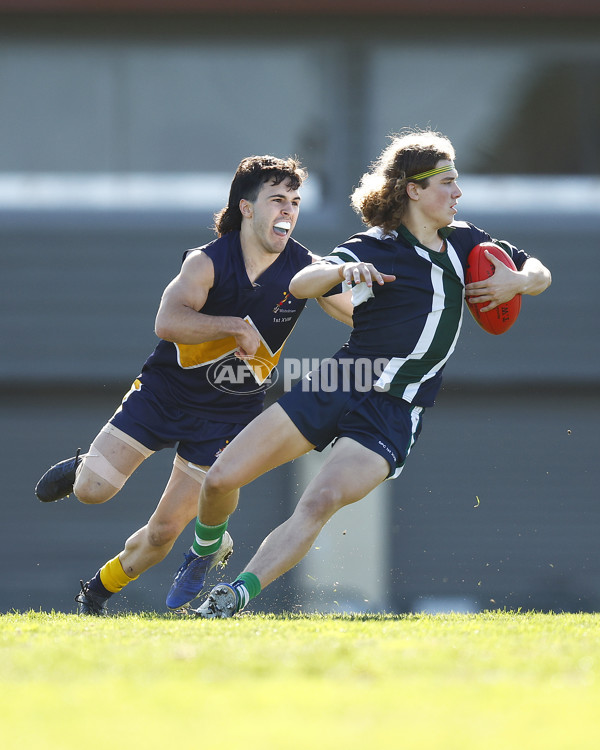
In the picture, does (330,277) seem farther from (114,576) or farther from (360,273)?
(114,576)

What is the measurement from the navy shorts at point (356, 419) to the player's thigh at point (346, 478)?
56mm

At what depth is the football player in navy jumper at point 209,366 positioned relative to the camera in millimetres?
5641

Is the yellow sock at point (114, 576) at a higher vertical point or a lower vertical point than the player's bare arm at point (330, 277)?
lower

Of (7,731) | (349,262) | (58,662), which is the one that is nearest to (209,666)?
(58,662)

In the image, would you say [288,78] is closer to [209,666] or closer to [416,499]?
[416,499]

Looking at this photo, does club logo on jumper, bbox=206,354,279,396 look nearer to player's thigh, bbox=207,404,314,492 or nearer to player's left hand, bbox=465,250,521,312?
player's thigh, bbox=207,404,314,492

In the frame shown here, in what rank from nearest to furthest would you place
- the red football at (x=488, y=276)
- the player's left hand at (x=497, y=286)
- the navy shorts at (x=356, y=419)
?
Answer: the navy shorts at (x=356, y=419)
the player's left hand at (x=497, y=286)
the red football at (x=488, y=276)

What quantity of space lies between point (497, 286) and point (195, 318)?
4.70 ft

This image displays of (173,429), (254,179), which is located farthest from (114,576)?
(254,179)

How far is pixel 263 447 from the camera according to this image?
4.89m

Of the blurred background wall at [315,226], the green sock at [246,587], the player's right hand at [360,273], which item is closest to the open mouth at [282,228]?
the player's right hand at [360,273]

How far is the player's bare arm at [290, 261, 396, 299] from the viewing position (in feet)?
15.5

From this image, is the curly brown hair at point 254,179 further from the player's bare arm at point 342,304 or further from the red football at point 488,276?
the red football at point 488,276

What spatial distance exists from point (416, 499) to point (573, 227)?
3140mm
